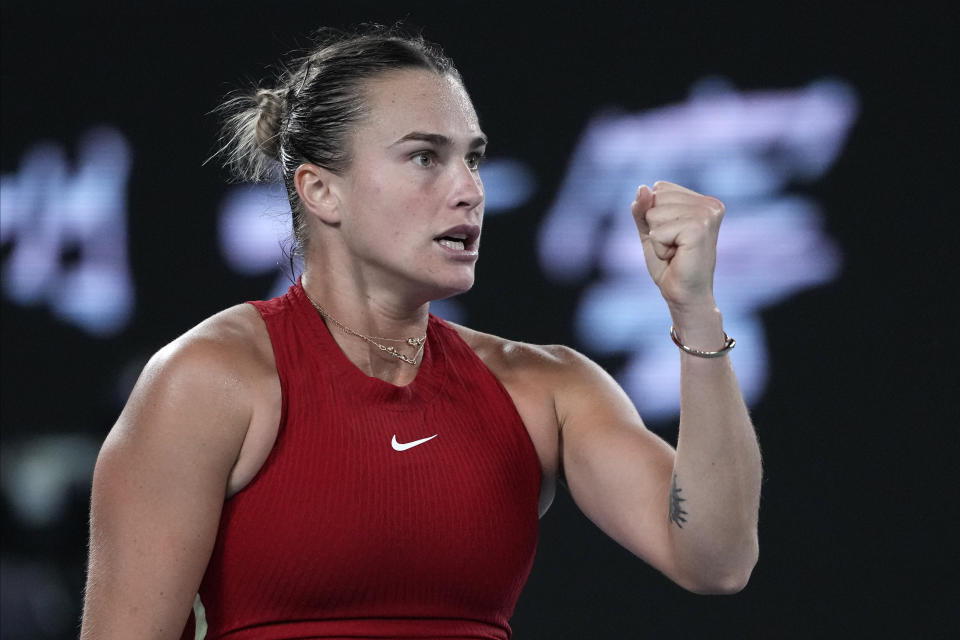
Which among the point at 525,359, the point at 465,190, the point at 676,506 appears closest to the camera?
the point at 676,506

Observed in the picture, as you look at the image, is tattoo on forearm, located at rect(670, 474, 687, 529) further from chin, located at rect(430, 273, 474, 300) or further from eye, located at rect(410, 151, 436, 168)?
eye, located at rect(410, 151, 436, 168)

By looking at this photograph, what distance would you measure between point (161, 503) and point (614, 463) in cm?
54

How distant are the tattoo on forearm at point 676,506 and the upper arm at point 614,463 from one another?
0.04m

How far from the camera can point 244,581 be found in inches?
55.9

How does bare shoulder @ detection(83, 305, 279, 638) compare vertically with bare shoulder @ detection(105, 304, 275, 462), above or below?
below

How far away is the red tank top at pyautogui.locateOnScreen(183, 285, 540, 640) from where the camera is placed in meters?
1.42

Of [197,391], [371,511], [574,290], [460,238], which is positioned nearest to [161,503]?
[197,391]

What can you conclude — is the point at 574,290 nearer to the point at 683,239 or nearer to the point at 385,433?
the point at 385,433

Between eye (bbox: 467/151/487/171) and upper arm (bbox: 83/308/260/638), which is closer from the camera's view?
upper arm (bbox: 83/308/260/638)

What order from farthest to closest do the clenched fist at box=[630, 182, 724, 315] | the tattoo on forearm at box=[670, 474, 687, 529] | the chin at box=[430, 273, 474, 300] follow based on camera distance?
the chin at box=[430, 273, 474, 300]
the tattoo on forearm at box=[670, 474, 687, 529]
the clenched fist at box=[630, 182, 724, 315]

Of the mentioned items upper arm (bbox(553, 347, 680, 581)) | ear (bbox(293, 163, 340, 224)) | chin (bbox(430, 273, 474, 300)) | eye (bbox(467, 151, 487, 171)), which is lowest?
upper arm (bbox(553, 347, 680, 581))

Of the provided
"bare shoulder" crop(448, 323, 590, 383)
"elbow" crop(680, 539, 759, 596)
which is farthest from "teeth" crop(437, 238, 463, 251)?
"elbow" crop(680, 539, 759, 596)

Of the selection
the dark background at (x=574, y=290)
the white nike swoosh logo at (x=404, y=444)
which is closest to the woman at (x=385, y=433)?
the white nike swoosh logo at (x=404, y=444)

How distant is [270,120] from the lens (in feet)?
5.72
